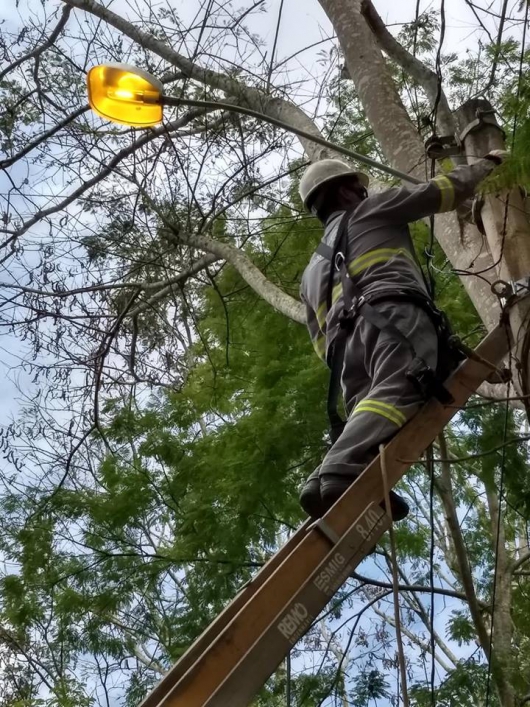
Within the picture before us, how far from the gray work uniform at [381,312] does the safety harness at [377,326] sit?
20 mm

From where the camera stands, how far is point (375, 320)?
8.46ft

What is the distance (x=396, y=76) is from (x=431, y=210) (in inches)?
188

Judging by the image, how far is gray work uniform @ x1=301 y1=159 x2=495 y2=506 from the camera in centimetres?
233

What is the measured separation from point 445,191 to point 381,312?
0.52 m

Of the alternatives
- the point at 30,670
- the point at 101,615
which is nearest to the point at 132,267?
the point at 101,615

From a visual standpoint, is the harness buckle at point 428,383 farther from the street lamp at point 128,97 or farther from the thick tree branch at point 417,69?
the thick tree branch at point 417,69

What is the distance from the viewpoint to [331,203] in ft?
10.6

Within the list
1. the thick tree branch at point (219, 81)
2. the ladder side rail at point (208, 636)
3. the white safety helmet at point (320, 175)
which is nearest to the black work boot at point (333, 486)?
the ladder side rail at point (208, 636)

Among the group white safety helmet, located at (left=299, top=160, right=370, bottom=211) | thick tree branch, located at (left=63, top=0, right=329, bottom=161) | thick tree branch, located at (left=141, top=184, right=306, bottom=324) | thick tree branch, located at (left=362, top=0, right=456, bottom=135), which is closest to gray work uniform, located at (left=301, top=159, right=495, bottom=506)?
white safety helmet, located at (left=299, top=160, right=370, bottom=211)

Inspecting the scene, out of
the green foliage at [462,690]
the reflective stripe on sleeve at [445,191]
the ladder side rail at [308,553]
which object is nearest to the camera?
the ladder side rail at [308,553]

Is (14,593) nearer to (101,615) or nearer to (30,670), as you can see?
(101,615)

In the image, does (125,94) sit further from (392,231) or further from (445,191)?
(445,191)

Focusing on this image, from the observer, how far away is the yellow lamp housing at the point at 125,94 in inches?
113

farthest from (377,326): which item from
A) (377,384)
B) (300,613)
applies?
(300,613)
